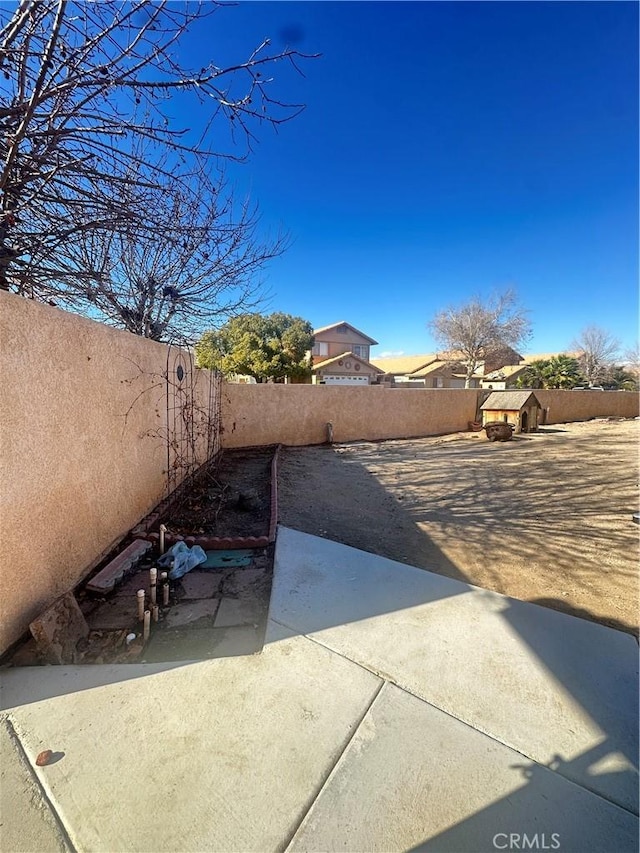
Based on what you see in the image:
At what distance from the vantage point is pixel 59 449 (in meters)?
2.48

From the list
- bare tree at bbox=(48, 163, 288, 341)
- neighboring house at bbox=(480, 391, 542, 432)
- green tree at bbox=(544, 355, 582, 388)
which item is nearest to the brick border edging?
bare tree at bbox=(48, 163, 288, 341)

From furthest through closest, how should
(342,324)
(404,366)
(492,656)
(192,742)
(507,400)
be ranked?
1. (404,366)
2. (342,324)
3. (507,400)
4. (492,656)
5. (192,742)

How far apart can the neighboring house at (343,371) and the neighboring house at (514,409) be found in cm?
1522

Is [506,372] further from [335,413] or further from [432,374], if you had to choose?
[335,413]

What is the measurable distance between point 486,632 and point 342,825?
57.2 inches

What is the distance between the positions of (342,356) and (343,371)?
1.44 metres

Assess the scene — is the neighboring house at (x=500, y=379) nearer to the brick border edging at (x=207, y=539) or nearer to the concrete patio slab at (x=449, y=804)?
the brick border edging at (x=207, y=539)

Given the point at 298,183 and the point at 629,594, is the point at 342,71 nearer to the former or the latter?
the point at 298,183

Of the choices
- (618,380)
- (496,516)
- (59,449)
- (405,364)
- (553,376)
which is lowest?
(496,516)

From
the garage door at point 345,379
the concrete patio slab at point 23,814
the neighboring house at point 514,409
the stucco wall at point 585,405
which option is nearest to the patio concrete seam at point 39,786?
the concrete patio slab at point 23,814

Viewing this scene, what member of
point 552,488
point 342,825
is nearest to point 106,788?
point 342,825

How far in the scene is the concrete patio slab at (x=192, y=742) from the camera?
124 cm

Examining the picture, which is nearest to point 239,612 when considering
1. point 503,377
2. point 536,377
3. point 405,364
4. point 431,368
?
point 536,377

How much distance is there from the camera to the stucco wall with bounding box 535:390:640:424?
722 inches
